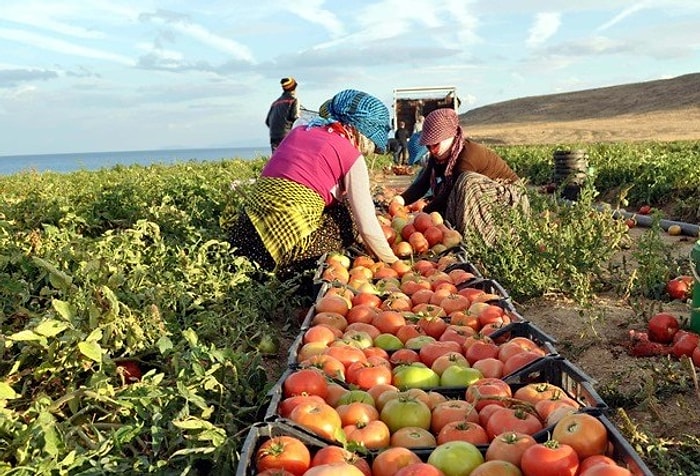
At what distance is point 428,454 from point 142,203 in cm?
492

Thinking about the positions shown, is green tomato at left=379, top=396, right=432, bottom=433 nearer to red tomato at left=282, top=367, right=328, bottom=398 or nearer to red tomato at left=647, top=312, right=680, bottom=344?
red tomato at left=282, top=367, right=328, bottom=398

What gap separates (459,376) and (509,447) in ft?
2.15

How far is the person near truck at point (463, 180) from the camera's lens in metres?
5.39

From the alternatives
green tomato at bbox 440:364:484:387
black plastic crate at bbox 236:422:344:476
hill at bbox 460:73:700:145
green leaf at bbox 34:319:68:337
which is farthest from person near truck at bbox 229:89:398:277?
hill at bbox 460:73:700:145

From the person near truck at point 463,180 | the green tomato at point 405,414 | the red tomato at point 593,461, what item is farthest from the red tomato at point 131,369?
the person near truck at point 463,180

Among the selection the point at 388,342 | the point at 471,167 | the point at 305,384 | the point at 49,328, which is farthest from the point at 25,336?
the point at 471,167

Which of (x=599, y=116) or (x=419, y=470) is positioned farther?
(x=599, y=116)

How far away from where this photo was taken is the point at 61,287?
10.0 ft

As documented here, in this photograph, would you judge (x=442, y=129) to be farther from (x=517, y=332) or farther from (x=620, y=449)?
(x=620, y=449)

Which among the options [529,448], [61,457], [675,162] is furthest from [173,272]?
[675,162]

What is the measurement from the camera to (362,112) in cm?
454

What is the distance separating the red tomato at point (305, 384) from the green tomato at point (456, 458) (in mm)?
549

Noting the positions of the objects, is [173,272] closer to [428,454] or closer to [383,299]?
[383,299]

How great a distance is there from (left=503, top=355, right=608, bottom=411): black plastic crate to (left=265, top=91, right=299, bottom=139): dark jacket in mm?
8911
